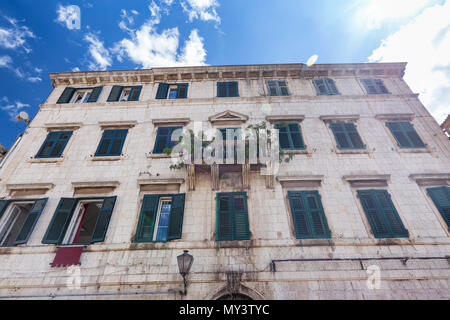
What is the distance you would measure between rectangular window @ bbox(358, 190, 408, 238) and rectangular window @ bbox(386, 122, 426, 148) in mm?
3357

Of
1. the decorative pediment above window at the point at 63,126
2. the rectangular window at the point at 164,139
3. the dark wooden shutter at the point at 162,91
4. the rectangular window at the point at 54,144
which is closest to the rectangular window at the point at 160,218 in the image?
the rectangular window at the point at 164,139

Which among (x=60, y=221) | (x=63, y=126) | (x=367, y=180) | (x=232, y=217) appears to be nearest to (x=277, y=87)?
(x=367, y=180)

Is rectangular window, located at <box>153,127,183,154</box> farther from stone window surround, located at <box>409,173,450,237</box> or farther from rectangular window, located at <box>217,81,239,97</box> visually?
stone window surround, located at <box>409,173,450,237</box>

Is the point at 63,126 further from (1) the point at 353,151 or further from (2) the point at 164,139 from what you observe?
(1) the point at 353,151

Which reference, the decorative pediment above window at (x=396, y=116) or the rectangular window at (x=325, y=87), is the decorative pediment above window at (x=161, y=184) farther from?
the decorative pediment above window at (x=396, y=116)

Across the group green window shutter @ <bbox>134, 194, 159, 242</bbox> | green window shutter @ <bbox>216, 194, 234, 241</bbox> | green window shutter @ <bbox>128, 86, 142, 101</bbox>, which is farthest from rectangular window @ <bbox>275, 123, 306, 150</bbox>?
green window shutter @ <bbox>128, 86, 142, 101</bbox>

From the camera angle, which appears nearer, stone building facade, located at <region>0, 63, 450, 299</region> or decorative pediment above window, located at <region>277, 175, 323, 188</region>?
stone building facade, located at <region>0, 63, 450, 299</region>

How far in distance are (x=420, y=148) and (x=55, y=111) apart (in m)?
19.4

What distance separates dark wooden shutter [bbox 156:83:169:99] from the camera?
13.1 meters

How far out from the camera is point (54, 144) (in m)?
11.2

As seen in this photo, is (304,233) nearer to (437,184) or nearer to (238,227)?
(238,227)

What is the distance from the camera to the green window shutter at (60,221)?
823 centimetres
